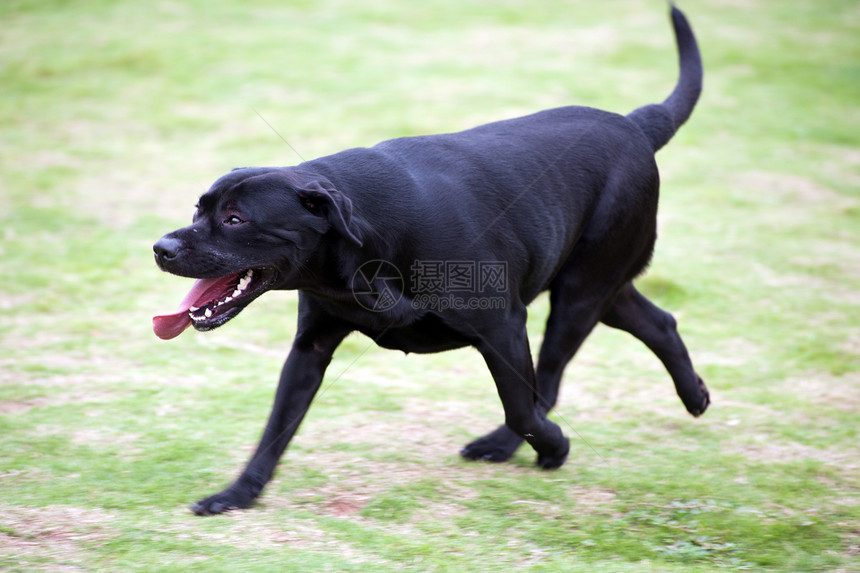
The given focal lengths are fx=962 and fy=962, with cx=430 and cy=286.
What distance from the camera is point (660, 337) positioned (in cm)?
497

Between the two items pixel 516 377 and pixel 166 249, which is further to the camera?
pixel 516 377

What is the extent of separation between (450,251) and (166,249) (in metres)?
1.11

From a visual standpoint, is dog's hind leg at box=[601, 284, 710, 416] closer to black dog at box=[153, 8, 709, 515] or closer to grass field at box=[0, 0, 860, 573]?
black dog at box=[153, 8, 709, 515]

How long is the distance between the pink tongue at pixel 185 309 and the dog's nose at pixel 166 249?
0.66 ft

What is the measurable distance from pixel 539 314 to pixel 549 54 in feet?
24.8

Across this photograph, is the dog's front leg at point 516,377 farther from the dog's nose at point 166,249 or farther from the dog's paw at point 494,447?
the dog's nose at point 166,249

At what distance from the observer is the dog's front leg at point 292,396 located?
398 centimetres

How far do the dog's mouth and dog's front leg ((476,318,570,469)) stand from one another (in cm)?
96

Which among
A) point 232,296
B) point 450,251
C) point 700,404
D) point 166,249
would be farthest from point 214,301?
point 700,404

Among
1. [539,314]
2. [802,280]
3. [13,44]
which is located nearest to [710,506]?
[539,314]

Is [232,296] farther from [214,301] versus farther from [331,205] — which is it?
[331,205]

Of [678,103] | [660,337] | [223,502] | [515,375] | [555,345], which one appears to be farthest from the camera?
[678,103]

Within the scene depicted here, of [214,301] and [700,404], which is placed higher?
[214,301]

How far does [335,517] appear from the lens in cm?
386
